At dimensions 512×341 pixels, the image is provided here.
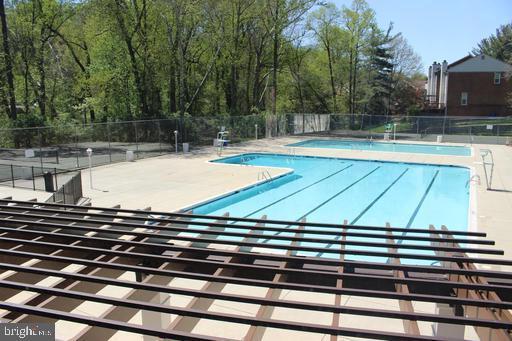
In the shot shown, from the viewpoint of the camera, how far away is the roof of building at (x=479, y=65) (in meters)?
36.4

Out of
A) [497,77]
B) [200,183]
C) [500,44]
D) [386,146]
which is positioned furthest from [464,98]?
[200,183]

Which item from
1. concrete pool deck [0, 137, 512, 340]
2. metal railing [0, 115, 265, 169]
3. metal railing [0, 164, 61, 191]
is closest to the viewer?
concrete pool deck [0, 137, 512, 340]

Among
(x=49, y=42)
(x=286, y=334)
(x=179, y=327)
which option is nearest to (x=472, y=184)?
(x=286, y=334)

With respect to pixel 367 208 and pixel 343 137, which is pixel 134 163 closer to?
pixel 367 208

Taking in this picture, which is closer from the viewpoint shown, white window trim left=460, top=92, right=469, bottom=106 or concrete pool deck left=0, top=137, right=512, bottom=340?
concrete pool deck left=0, top=137, right=512, bottom=340

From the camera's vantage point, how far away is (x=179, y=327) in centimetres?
210

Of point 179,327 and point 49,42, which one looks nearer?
point 179,327

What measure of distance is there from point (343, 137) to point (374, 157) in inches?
435

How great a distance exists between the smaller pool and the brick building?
52.1 ft

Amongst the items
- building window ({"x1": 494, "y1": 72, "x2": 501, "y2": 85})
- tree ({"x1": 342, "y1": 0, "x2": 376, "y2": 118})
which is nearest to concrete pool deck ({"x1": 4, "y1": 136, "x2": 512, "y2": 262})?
building window ({"x1": 494, "y1": 72, "x2": 501, "y2": 85})

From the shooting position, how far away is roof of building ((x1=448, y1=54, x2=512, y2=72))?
119 feet

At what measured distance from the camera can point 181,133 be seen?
2158 cm

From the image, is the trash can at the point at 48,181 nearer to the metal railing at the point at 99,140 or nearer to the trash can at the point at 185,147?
the metal railing at the point at 99,140

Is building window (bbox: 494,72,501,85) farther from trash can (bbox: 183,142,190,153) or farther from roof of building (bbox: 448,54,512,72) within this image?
trash can (bbox: 183,142,190,153)
